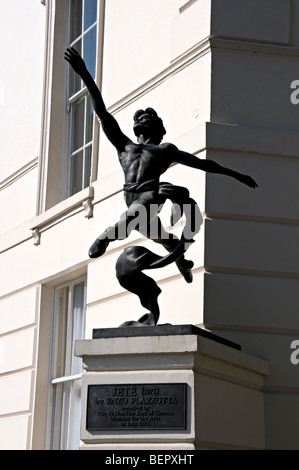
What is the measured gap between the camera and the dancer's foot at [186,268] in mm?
8820

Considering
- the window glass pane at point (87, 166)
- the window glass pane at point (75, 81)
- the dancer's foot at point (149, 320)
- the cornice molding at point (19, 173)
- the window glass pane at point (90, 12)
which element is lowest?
the dancer's foot at point (149, 320)

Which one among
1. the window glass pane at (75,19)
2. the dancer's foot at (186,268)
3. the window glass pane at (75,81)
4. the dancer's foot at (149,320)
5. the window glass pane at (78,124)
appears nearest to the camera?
the dancer's foot at (149,320)

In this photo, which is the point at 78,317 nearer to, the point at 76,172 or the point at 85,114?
the point at 76,172

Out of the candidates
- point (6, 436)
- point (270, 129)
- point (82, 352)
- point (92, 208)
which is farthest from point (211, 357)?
point (6, 436)

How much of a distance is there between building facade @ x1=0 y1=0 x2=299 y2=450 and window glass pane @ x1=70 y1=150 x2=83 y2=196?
2 cm

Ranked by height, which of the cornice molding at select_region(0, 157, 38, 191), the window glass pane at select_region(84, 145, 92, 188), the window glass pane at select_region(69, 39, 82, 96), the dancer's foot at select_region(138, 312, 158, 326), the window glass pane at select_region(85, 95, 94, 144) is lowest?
the dancer's foot at select_region(138, 312, 158, 326)

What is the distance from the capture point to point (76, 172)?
41.5ft

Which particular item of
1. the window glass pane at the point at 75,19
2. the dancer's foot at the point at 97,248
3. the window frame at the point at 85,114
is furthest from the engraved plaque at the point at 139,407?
the window glass pane at the point at 75,19

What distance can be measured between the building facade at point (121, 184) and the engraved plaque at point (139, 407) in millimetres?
1374

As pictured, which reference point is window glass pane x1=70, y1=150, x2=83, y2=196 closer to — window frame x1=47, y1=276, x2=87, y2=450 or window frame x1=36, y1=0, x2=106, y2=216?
window frame x1=36, y1=0, x2=106, y2=216

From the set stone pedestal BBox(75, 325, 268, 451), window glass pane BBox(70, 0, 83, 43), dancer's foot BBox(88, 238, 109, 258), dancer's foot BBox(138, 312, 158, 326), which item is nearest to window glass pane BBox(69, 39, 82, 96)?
window glass pane BBox(70, 0, 83, 43)

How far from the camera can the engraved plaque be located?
26.0ft

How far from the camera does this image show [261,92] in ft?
32.7

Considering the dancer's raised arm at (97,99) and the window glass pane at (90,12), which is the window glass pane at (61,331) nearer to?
the window glass pane at (90,12)
